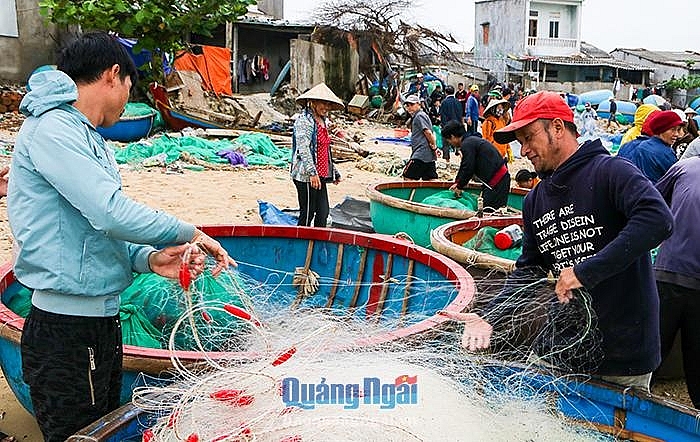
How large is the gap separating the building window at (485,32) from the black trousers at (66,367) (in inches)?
2037

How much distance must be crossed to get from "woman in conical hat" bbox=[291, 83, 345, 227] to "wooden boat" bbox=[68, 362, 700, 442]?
4395 millimetres

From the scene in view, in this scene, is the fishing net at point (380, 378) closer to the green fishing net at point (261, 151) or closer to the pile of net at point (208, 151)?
the pile of net at point (208, 151)

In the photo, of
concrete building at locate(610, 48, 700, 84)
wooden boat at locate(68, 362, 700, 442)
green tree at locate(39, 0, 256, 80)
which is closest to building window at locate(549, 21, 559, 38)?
concrete building at locate(610, 48, 700, 84)

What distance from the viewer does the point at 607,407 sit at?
281 centimetres

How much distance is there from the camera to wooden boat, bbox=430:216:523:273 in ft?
15.3

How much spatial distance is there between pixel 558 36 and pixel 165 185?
4464 cm

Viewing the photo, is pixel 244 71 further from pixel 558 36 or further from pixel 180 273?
pixel 558 36

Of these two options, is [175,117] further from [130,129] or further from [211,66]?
[211,66]

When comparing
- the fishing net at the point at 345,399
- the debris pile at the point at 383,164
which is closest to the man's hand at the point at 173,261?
the fishing net at the point at 345,399

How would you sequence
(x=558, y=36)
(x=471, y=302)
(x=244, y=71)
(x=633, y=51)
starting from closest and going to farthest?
(x=471, y=302) → (x=244, y=71) → (x=558, y=36) → (x=633, y=51)

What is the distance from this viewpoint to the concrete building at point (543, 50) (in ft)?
146

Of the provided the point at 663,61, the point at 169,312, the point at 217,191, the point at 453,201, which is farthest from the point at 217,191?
the point at 663,61

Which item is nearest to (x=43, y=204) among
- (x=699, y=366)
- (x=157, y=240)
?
(x=157, y=240)

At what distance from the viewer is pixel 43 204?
221 centimetres
